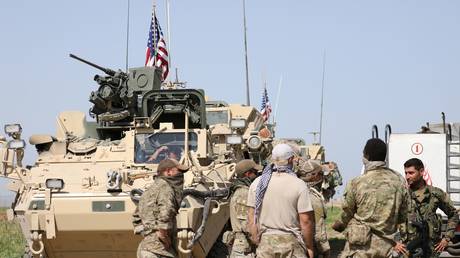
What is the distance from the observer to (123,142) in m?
12.6

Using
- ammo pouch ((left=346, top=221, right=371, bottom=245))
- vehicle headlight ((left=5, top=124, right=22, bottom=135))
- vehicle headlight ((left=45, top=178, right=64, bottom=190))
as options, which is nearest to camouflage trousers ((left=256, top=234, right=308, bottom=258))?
ammo pouch ((left=346, top=221, right=371, bottom=245))

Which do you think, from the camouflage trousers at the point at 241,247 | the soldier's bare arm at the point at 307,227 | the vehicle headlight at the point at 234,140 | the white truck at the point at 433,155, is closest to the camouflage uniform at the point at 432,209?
the camouflage trousers at the point at 241,247

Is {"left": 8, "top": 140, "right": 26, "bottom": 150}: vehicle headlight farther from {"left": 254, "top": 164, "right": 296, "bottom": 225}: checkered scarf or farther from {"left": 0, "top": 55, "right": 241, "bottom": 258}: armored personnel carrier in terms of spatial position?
{"left": 254, "top": 164, "right": 296, "bottom": 225}: checkered scarf

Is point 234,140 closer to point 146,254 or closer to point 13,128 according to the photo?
point 13,128

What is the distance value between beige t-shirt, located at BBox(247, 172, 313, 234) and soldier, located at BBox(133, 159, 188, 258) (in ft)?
5.70

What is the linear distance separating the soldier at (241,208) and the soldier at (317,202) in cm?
48

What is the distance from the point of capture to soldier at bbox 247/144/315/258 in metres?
6.59

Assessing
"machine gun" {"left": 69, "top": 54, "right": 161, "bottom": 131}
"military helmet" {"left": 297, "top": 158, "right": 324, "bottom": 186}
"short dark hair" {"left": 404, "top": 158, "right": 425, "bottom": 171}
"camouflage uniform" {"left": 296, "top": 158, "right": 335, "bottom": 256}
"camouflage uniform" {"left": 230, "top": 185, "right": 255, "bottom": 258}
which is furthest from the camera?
"machine gun" {"left": 69, "top": 54, "right": 161, "bottom": 131}

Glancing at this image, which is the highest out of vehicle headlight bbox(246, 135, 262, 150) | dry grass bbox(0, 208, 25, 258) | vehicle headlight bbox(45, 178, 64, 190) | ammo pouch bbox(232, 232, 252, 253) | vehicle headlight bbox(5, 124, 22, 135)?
vehicle headlight bbox(5, 124, 22, 135)

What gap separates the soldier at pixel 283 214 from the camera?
6590 millimetres

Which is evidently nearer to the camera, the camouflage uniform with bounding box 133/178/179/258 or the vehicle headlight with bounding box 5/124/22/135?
the camouflage uniform with bounding box 133/178/179/258

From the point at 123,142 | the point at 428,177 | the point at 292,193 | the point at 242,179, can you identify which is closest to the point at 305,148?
the point at 428,177

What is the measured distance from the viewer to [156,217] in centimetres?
822

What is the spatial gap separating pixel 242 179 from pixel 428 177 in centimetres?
574
